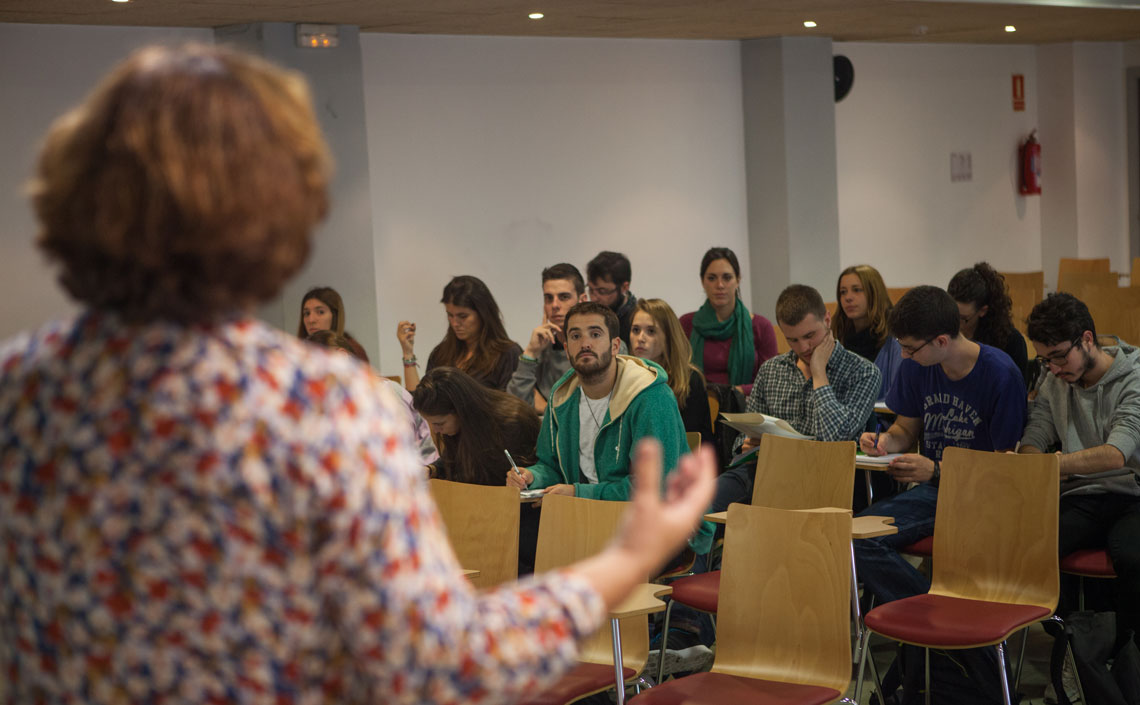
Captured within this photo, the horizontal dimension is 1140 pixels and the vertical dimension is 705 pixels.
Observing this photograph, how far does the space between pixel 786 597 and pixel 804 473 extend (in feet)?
3.34

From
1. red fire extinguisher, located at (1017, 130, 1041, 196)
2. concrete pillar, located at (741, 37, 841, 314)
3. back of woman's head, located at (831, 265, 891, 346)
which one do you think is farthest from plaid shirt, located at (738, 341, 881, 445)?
red fire extinguisher, located at (1017, 130, 1041, 196)

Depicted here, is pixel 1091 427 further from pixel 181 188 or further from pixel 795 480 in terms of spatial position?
pixel 181 188

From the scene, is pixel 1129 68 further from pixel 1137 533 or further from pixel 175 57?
pixel 175 57

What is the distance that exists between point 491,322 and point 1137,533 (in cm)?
292

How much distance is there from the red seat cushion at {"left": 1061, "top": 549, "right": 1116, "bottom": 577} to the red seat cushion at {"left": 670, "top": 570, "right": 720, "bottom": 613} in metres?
1.08

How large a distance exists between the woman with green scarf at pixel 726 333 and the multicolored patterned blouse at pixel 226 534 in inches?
195

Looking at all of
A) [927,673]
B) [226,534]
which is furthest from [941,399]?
[226,534]

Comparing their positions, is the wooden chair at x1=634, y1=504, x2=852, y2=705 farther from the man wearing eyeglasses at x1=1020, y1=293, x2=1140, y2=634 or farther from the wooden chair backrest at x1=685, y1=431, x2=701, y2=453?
the wooden chair backrest at x1=685, y1=431, x2=701, y2=453

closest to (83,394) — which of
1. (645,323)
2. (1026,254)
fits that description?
(645,323)

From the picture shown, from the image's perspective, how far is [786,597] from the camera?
2975 millimetres

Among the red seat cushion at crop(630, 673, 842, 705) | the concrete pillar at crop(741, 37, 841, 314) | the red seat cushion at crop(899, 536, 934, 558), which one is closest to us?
the red seat cushion at crop(630, 673, 842, 705)

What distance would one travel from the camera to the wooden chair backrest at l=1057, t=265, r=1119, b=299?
29.9ft

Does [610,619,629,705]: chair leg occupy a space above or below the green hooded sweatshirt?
below

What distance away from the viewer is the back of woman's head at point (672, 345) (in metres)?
4.85
